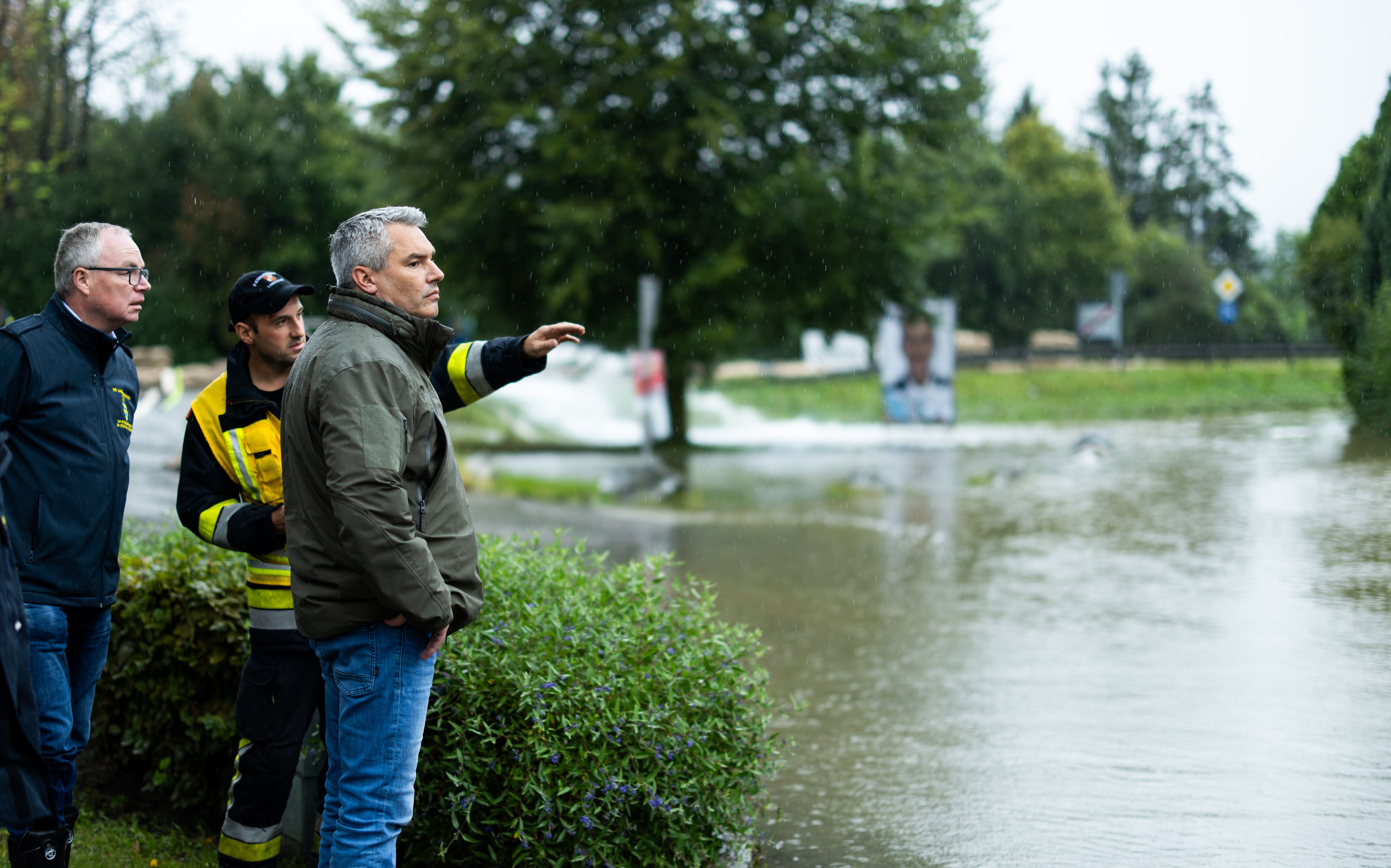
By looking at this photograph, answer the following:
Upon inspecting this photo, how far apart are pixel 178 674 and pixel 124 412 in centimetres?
116

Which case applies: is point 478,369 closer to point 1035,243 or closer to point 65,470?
point 65,470

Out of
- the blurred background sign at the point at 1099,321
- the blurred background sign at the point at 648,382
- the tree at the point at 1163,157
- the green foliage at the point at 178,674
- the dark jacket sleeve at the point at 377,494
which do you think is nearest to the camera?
the dark jacket sleeve at the point at 377,494

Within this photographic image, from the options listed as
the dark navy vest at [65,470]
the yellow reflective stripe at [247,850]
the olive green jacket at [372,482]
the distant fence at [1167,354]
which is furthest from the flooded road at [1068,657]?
the distant fence at [1167,354]

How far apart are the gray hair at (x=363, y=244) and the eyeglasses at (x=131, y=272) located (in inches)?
31.4

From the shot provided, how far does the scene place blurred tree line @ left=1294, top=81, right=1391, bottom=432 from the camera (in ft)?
36.1

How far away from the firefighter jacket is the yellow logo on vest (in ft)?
0.58

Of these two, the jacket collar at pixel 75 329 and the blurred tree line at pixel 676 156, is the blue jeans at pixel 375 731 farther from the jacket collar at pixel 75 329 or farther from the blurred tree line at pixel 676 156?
the blurred tree line at pixel 676 156

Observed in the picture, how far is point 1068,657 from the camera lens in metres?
6.96

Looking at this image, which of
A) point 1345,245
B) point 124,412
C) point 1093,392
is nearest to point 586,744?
point 124,412

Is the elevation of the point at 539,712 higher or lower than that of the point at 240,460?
lower

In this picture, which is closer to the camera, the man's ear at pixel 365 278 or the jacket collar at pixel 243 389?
the man's ear at pixel 365 278

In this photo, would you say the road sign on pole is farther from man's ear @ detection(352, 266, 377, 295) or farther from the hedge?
man's ear @ detection(352, 266, 377, 295)

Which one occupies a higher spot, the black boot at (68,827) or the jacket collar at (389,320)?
the jacket collar at (389,320)

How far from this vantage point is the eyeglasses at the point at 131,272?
334cm
